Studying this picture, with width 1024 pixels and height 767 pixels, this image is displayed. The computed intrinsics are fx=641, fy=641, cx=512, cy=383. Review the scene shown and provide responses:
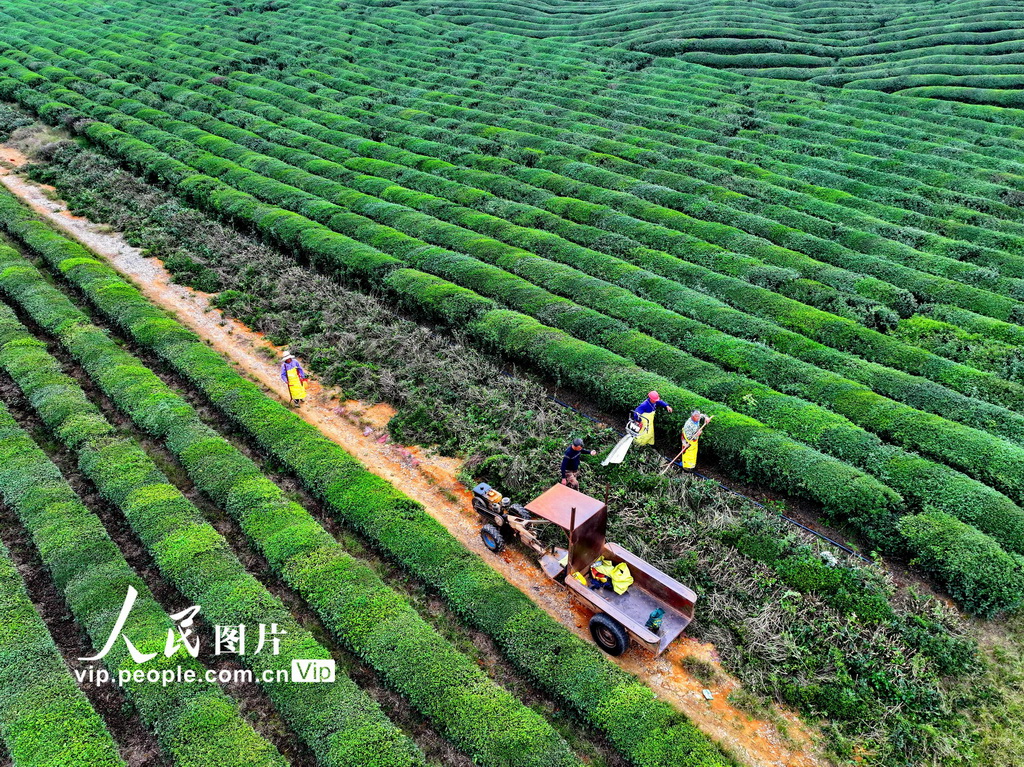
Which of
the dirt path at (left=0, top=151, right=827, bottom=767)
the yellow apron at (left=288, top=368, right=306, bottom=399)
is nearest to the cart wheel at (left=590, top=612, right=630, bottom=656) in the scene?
the dirt path at (left=0, top=151, right=827, bottom=767)

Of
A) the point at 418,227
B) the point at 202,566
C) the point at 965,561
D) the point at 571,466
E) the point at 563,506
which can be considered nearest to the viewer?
the point at 563,506

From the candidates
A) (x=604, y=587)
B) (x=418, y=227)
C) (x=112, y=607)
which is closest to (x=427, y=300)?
(x=418, y=227)

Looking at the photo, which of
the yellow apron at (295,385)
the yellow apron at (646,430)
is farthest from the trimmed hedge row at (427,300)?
the yellow apron at (646,430)

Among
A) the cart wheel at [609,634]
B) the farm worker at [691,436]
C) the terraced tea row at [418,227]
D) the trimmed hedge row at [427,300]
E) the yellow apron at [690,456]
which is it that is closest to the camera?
the cart wheel at [609,634]

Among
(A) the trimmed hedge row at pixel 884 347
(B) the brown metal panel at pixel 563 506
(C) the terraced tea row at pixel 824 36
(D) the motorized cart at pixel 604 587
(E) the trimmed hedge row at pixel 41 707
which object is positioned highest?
(C) the terraced tea row at pixel 824 36

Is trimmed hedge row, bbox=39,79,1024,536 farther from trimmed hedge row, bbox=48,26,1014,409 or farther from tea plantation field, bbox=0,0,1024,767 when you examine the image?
trimmed hedge row, bbox=48,26,1014,409

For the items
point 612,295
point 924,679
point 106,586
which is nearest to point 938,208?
point 612,295

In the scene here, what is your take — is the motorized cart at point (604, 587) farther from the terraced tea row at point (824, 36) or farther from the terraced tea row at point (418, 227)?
the terraced tea row at point (824, 36)

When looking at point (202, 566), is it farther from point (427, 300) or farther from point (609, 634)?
point (427, 300)
